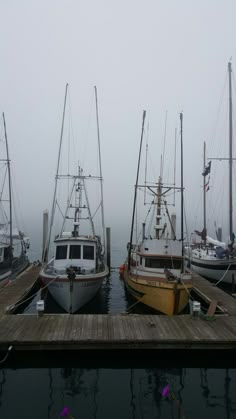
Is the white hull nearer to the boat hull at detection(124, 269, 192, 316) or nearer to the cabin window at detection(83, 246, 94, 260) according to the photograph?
the boat hull at detection(124, 269, 192, 316)

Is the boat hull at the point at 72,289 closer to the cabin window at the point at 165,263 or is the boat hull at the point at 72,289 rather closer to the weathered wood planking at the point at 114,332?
the weathered wood planking at the point at 114,332

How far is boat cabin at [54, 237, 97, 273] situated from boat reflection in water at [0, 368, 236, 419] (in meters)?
8.68

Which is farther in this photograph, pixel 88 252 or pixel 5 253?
pixel 5 253

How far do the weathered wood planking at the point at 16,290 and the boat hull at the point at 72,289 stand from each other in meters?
2.11

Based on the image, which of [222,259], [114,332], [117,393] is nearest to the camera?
[117,393]

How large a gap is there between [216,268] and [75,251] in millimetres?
13172

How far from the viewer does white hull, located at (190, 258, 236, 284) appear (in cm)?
2414

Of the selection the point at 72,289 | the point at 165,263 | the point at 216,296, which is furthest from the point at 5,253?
the point at 216,296

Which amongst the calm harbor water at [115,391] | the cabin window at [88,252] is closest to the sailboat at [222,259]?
the cabin window at [88,252]

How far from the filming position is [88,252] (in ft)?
64.4

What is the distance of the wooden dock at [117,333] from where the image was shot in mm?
11102

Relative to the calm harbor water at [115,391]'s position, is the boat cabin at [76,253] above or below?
above

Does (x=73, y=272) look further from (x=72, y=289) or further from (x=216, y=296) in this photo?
(x=216, y=296)

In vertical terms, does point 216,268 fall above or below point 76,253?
below
